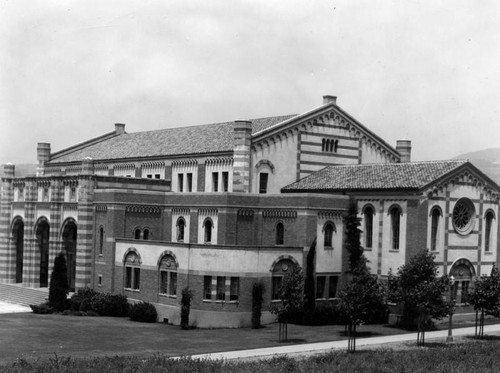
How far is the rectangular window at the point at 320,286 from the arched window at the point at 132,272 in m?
12.4

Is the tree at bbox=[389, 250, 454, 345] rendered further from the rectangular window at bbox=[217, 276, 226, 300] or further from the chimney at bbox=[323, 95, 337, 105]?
the chimney at bbox=[323, 95, 337, 105]

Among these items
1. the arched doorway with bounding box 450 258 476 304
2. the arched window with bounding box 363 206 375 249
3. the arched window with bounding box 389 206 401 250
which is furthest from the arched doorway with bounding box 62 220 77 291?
the arched doorway with bounding box 450 258 476 304

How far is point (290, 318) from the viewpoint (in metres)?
47.4

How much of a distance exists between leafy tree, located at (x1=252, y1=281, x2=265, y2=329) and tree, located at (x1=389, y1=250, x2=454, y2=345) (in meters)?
8.07

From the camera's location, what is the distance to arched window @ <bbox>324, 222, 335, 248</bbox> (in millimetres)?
50906

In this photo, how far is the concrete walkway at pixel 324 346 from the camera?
34.4 m

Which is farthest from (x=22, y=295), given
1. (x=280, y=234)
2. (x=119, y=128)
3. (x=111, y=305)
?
(x=119, y=128)

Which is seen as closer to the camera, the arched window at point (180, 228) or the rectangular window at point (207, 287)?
the rectangular window at point (207, 287)

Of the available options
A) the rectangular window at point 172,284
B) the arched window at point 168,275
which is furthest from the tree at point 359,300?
the arched window at point 168,275

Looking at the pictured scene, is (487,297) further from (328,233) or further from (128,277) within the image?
(128,277)

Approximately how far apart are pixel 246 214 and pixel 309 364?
24.4m

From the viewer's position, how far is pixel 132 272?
52281 millimetres

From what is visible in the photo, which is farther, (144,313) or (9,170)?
(9,170)

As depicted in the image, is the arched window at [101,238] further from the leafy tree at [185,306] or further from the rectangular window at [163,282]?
the leafy tree at [185,306]
